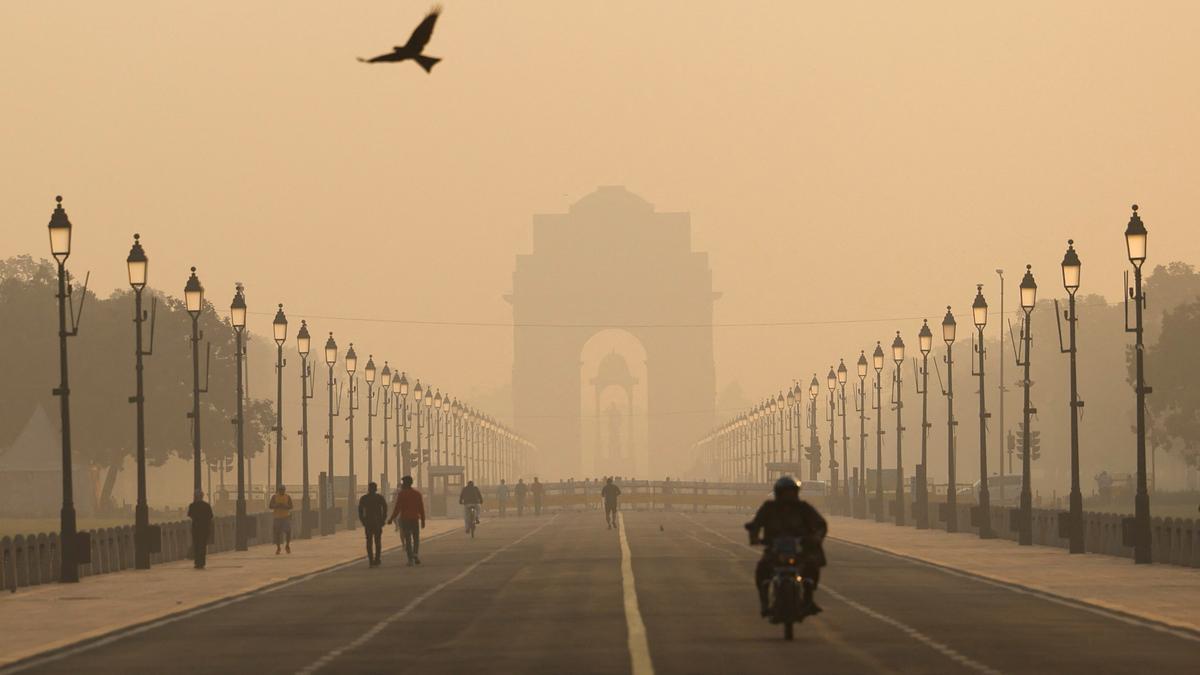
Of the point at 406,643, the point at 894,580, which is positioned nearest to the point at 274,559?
the point at 894,580

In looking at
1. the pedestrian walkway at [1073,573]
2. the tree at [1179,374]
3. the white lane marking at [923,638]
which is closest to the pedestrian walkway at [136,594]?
the white lane marking at [923,638]

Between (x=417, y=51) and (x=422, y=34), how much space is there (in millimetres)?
384

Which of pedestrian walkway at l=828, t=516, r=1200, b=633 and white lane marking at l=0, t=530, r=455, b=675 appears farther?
pedestrian walkway at l=828, t=516, r=1200, b=633

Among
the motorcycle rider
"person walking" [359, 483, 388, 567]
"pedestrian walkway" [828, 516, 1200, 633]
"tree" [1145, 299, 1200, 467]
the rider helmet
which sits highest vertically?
"tree" [1145, 299, 1200, 467]

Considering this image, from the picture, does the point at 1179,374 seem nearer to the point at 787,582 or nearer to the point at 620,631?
the point at 620,631

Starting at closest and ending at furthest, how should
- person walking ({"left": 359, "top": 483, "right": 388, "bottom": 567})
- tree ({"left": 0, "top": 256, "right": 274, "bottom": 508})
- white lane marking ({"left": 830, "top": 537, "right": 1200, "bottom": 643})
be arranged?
white lane marking ({"left": 830, "top": 537, "right": 1200, "bottom": 643})
person walking ({"left": 359, "top": 483, "right": 388, "bottom": 567})
tree ({"left": 0, "top": 256, "right": 274, "bottom": 508})

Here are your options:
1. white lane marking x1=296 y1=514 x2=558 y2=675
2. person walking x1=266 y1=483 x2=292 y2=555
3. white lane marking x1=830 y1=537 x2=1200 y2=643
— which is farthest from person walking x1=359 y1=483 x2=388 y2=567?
white lane marking x1=830 y1=537 x2=1200 y2=643

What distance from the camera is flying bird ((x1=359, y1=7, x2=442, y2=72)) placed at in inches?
573

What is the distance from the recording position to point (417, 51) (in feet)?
49.3

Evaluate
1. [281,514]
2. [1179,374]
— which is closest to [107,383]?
[1179,374]

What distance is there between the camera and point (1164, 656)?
930 inches

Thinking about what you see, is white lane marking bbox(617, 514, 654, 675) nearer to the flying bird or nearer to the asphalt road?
the asphalt road

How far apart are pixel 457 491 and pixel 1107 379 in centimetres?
4454

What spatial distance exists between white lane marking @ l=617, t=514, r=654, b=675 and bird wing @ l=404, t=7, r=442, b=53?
325 inches
